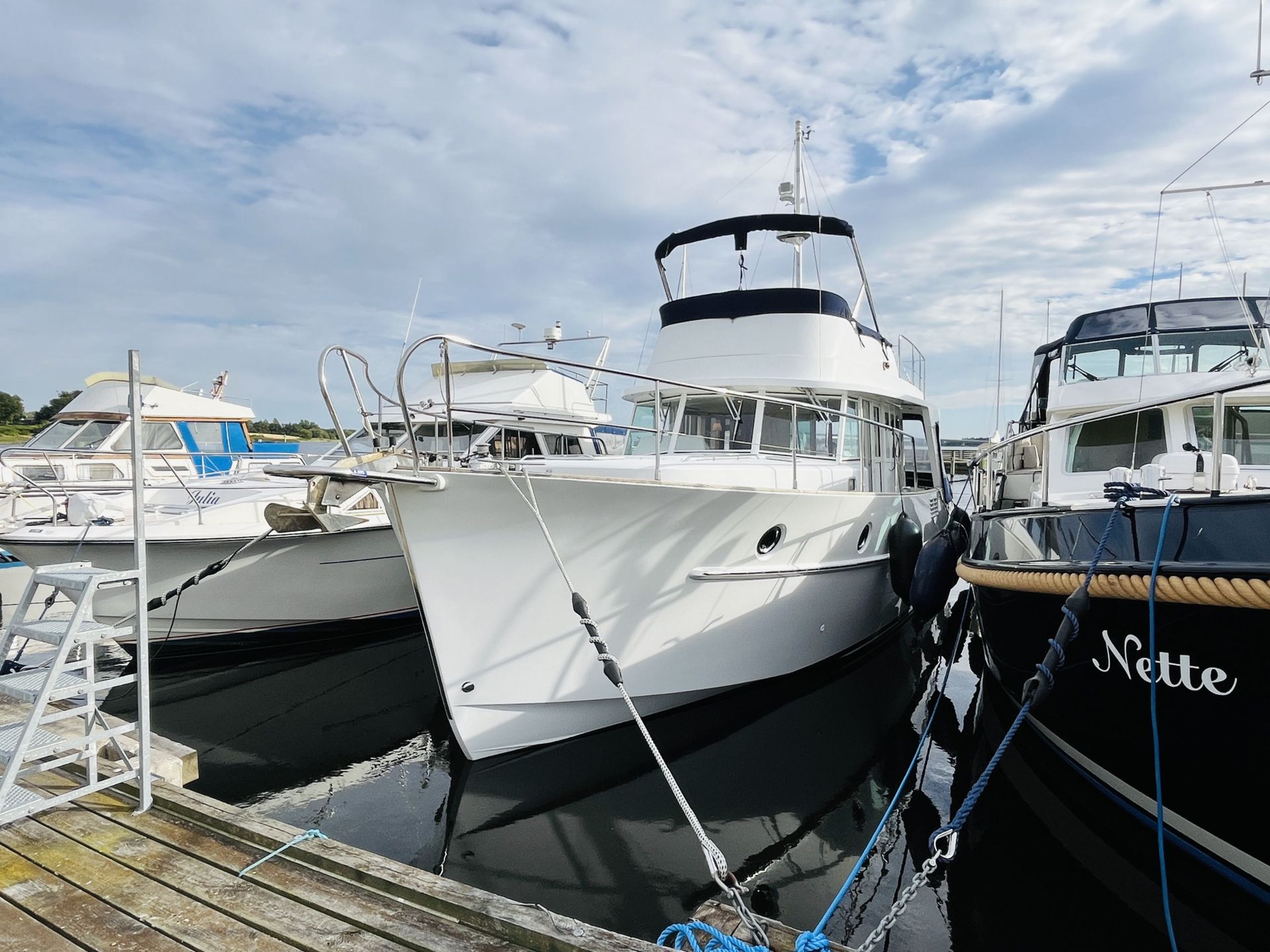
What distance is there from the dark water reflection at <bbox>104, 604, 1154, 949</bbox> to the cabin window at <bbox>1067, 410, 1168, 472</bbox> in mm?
2573

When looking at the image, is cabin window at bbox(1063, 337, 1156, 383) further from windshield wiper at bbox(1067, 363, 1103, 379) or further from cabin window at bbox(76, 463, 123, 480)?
cabin window at bbox(76, 463, 123, 480)

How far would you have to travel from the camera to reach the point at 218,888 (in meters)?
2.77

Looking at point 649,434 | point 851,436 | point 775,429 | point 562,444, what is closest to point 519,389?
point 562,444

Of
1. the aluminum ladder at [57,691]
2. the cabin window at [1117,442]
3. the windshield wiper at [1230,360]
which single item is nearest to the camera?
the aluminum ladder at [57,691]

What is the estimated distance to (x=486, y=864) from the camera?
4.21m

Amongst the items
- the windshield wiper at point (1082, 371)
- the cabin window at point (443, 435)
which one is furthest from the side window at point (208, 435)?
the windshield wiper at point (1082, 371)

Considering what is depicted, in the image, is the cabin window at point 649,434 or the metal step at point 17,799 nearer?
the metal step at point 17,799

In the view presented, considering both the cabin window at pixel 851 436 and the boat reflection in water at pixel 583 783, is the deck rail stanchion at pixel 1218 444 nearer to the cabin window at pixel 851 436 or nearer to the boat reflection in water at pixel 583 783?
the boat reflection in water at pixel 583 783

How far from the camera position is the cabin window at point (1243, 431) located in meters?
5.74

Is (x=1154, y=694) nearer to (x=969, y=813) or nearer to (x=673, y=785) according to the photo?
(x=969, y=813)

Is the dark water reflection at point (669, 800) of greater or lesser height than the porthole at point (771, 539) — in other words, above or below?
below

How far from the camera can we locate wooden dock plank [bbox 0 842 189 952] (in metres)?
2.44

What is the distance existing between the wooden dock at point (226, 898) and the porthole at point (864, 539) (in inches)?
196

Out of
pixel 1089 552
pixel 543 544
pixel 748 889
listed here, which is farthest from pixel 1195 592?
pixel 543 544
